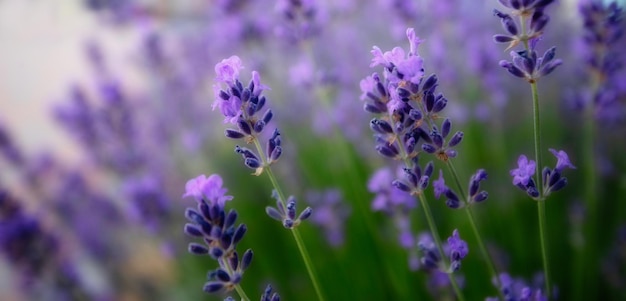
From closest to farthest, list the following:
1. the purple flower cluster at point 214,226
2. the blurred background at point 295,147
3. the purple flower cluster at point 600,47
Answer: the purple flower cluster at point 214,226 < the purple flower cluster at point 600,47 < the blurred background at point 295,147

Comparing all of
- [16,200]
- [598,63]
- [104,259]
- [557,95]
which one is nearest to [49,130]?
[104,259]

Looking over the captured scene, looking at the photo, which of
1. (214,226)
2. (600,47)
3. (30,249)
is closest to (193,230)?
(214,226)

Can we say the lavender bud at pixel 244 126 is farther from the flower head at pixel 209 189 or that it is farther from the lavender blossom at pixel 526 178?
the lavender blossom at pixel 526 178

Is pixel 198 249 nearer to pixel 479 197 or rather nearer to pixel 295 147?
pixel 479 197

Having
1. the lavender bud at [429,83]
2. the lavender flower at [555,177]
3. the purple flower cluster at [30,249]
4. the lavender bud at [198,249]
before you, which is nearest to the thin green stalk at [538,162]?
the lavender flower at [555,177]

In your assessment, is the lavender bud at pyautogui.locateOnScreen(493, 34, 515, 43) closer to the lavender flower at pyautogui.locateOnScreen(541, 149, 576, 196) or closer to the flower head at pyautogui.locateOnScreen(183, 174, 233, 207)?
the lavender flower at pyautogui.locateOnScreen(541, 149, 576, 196)

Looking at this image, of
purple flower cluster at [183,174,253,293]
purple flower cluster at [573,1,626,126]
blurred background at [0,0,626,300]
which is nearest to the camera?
purple flower cluster at [183,174,253,293]

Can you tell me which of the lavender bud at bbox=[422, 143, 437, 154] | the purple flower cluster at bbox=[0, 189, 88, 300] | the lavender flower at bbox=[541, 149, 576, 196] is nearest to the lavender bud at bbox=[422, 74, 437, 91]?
the lavender bud at bbox=[422, 143, 437, 154]
